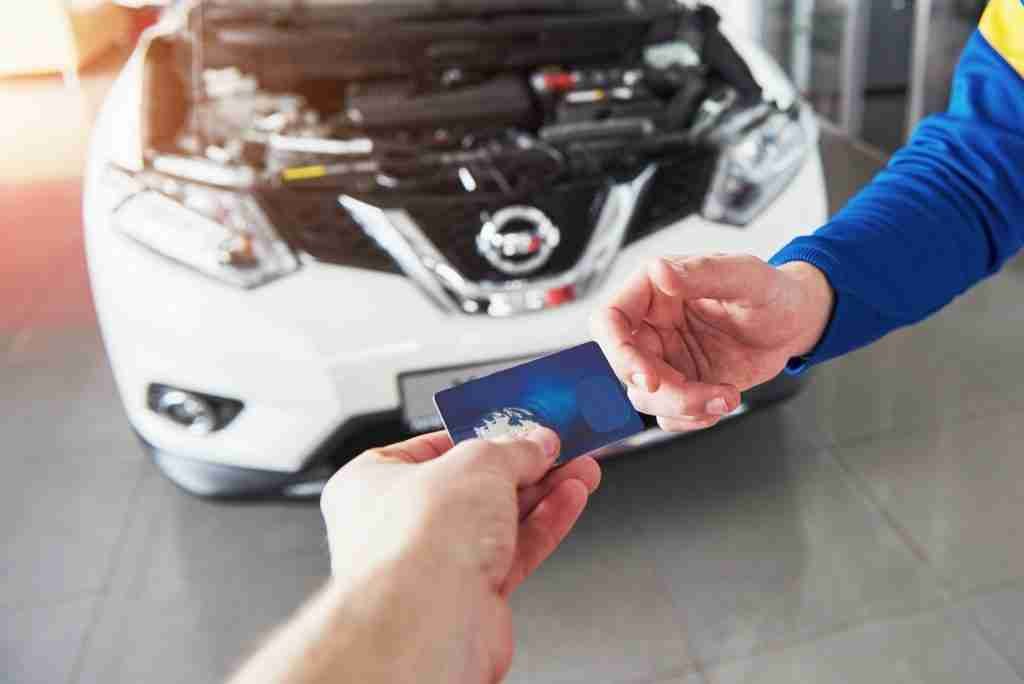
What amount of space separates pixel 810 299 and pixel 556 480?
0.37m

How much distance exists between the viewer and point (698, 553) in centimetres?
169

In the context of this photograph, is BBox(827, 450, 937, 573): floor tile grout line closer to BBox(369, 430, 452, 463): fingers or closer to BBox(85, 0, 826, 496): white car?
BBox(85, 0, 826, 496): white car

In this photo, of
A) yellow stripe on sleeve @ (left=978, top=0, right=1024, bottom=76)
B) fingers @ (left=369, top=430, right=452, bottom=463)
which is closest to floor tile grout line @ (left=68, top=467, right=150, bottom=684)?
fingers @ (left=369, top=430, right=452, bottom=463)

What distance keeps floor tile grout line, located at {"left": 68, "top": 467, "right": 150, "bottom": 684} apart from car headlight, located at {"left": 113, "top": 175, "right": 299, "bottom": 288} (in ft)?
2.06

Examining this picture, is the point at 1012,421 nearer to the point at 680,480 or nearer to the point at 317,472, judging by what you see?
the point at 680,480

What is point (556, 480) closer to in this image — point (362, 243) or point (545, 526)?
point (545, 526)

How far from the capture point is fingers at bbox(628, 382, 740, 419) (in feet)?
2.86

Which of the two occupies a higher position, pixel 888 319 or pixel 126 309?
pixel 888 319

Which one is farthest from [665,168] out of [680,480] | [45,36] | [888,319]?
[45,36]

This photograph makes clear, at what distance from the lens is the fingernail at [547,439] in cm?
76

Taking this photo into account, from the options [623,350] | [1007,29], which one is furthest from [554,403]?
[1007,29]

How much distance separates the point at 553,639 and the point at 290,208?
886 millimetres

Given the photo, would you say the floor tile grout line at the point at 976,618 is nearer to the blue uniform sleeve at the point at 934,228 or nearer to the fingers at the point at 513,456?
the blue uniform sleeve at the point at 934,228

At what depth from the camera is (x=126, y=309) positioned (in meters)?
1.55
